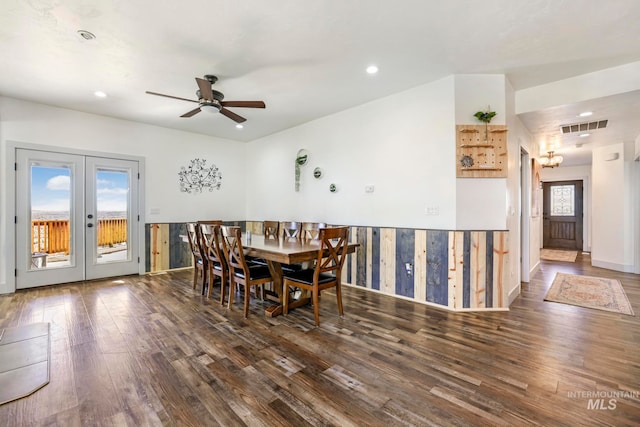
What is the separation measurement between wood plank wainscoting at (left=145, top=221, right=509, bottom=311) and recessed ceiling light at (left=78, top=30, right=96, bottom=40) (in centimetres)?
374

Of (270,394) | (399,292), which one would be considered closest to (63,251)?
(270,394)

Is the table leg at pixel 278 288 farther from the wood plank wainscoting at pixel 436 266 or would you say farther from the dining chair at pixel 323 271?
the wood plank wainscoting at pixel 436 266

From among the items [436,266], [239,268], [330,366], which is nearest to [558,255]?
[436,266]

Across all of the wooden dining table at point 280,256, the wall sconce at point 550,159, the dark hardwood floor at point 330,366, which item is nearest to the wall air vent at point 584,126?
the wall sconce at point 550,159

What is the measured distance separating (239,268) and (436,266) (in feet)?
7.90

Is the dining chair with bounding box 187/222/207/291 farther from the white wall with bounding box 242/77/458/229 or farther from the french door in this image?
the white wall with bounding box 242/77/458/229

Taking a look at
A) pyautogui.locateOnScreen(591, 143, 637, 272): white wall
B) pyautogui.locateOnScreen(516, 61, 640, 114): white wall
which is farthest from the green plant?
pyautogui.locateOnScreen(591, 143, 637, 272): white wall

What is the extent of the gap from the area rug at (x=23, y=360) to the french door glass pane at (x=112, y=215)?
2212mm

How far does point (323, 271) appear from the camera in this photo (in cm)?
298

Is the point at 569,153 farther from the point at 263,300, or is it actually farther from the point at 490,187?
the point at 263,300

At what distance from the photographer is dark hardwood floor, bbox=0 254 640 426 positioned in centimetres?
168

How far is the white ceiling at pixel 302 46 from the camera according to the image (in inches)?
89.9

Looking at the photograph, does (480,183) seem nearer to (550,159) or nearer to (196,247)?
(550,159)

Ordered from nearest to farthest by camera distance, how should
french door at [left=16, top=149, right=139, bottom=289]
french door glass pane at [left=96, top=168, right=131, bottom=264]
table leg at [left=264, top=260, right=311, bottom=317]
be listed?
table leg at [left=264, top=260, right=311, bottom=317], french door at [left=16, top=149, right=139, bottom=289], french door glass pane at [left=96, top=168, right=131, bottom=264]
